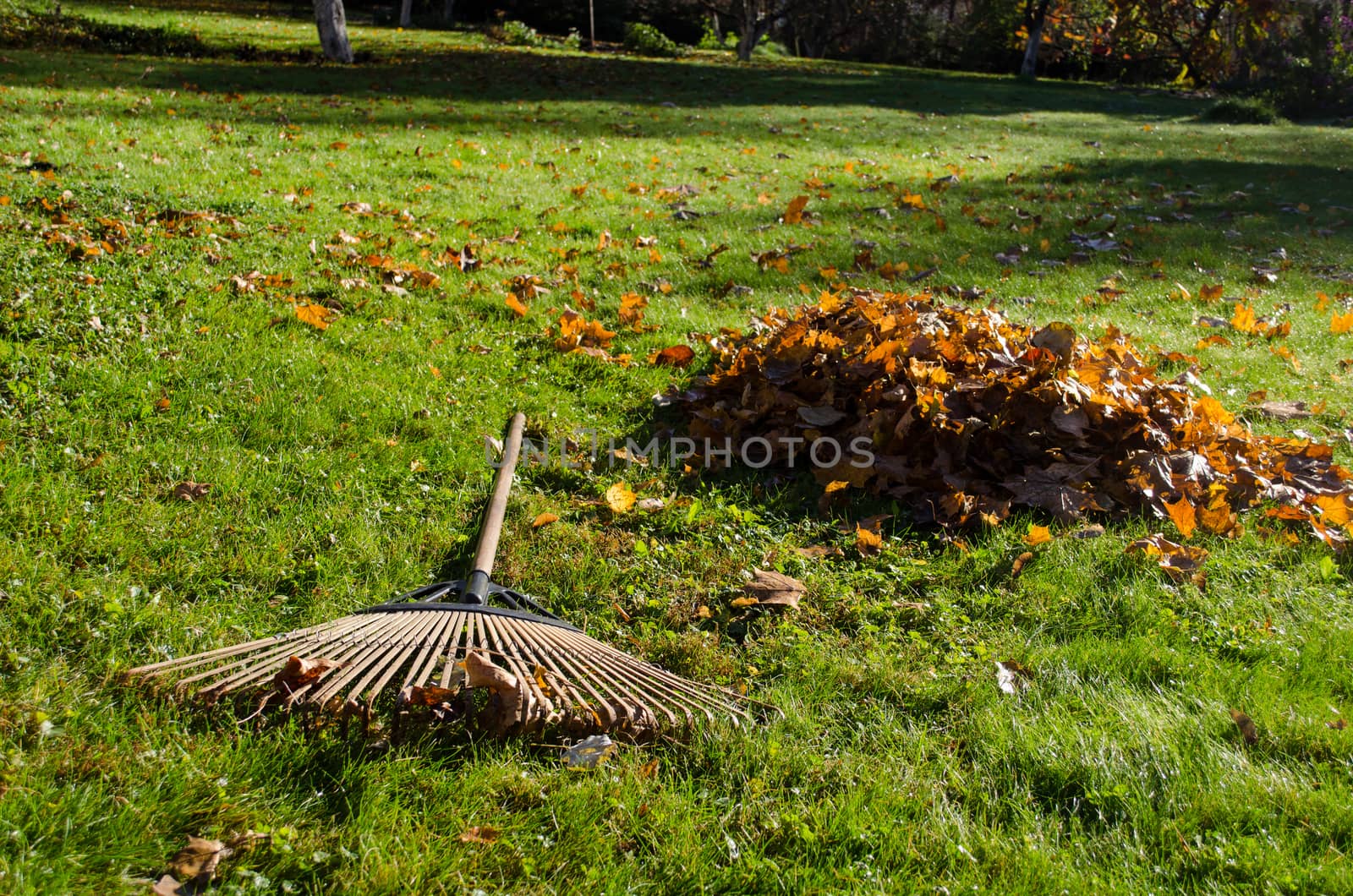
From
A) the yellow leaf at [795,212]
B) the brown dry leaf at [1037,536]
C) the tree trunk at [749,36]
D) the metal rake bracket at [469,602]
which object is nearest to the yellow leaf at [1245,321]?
the yellow leaf at [795,212]

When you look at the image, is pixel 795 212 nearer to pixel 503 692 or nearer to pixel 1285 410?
pixel 1285 410

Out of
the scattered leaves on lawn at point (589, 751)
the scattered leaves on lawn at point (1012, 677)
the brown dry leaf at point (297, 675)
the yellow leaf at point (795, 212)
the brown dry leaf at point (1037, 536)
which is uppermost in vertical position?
the yellow leaf at point (795, 212)

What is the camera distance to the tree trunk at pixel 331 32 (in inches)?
628

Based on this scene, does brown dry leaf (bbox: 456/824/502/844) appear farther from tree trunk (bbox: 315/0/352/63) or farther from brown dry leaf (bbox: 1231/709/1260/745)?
tree trunk (bbox: 315/0/352/63)

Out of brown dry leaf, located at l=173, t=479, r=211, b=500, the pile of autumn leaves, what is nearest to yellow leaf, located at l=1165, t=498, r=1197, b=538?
the pile of autumn leaves

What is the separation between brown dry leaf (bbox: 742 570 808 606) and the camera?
10.2 ft

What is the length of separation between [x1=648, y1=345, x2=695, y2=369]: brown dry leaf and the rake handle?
3.61 ft

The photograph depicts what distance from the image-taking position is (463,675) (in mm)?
2441

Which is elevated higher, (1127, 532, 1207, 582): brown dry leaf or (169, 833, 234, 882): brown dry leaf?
(169, 833, 234, 882): brown dry leaf

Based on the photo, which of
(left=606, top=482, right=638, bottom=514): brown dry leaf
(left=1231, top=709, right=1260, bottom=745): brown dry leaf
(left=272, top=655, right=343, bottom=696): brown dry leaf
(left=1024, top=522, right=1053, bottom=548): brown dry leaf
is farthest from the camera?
(left=606, top=482, right=638, bottom=514): brown dry leaf

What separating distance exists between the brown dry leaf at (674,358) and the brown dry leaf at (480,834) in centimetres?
319

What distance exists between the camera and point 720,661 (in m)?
2.83

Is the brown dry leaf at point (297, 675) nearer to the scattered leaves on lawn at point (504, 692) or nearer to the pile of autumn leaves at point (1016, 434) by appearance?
the scattered leaves on lawn at point (504, 692)

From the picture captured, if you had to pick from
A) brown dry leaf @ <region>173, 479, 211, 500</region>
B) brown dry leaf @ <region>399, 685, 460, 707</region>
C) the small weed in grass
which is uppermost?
the small weed in grass
